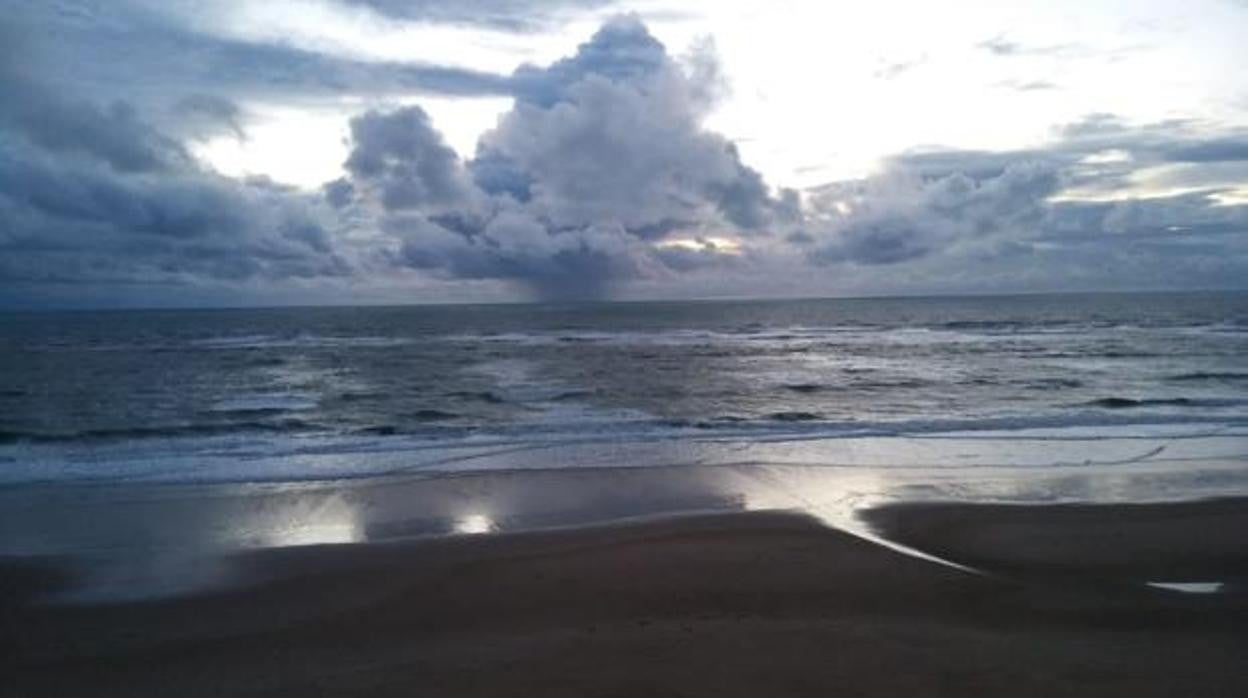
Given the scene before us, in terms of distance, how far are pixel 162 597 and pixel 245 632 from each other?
1.61 meters

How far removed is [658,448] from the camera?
17.9 m

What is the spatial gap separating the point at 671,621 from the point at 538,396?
2140cm

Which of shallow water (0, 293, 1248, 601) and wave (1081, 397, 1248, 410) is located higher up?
wave (1081, 397, 1248, 410)

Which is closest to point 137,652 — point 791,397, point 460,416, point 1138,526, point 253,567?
point 253,567

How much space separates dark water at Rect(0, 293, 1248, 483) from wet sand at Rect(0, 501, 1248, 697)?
24.6ft

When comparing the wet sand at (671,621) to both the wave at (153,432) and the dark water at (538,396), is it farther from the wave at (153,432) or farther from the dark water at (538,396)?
the wave at (153,432)

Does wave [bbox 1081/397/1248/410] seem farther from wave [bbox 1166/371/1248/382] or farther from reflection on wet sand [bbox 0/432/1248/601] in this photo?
reflection on wet sand [bbox 0/432/1248/601]

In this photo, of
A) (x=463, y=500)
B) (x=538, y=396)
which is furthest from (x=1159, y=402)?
(x=463, y=500)

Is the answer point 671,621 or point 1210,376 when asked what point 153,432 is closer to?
point 671,621

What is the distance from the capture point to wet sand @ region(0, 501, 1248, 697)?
6223 mm


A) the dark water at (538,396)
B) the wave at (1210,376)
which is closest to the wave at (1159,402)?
the dark water at (538,396)

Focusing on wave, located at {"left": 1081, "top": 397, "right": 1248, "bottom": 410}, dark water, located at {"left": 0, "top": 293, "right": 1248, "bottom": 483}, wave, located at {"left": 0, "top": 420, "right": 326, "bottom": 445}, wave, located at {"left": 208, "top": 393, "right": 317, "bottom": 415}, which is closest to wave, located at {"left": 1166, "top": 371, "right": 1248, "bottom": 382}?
→ dark water, located at {"left": 0, "top": 293, "right": 1248, "bottom": 483}

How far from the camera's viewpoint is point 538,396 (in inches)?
1119

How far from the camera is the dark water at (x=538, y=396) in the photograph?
19609 millimetres
